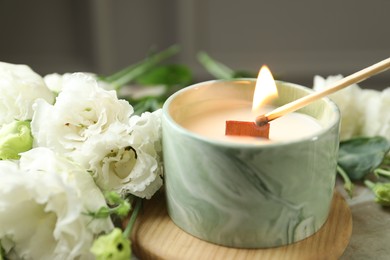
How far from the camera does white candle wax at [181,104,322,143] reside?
1.72 ft

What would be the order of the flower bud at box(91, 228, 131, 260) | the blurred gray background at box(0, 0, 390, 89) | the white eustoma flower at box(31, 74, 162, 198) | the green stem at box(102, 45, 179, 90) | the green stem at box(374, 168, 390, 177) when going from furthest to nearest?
1. the blurred gray background at box(0, 0, 390, 89)
2. the green stem at box(102, 45, 179, 90)
3. the green stem at box(374, 168, 390, 177)
4. the white eustoma flower at box(31, 74, 162, 198)
5. the flower bud at box(91, 228, 131, 260)

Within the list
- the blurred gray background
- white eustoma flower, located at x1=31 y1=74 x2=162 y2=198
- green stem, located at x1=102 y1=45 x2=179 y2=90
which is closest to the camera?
white eustoma flower, located at x1=31 y1=74 x2=162 y2=198

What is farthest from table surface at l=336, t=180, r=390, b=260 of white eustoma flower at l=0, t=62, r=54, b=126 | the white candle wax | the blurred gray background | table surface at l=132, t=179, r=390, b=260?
the blurred gray background

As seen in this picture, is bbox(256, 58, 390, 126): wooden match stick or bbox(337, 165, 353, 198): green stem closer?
bbox(256, 58, 390, 126): wooden match stick

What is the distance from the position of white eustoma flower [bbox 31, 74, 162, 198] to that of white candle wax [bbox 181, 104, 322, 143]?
4cm

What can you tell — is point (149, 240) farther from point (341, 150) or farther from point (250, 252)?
point (341, 150)

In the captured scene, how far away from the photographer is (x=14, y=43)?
4.90ft

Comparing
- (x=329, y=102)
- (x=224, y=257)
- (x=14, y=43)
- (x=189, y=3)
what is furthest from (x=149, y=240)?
(x=14, y=43)

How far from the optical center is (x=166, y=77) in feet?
2.89

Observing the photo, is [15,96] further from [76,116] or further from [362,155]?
[362,155]

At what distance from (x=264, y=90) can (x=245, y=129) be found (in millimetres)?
56

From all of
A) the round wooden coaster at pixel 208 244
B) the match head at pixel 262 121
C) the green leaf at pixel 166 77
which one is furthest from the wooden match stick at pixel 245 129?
the green leaf at pixel 166 77

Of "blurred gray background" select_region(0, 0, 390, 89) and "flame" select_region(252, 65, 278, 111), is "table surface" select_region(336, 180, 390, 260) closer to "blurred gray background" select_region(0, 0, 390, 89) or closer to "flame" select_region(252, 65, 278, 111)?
"flame" select_region(252, 65, 278, 111)

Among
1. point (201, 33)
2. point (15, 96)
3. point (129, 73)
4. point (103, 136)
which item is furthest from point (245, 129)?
point (201, 33)
